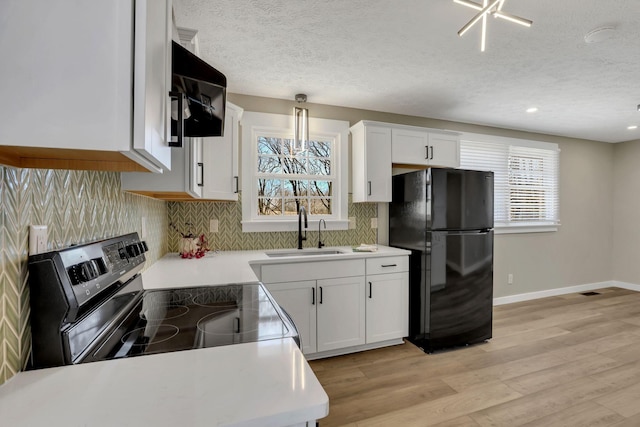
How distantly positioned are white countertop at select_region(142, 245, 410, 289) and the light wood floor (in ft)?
2.97

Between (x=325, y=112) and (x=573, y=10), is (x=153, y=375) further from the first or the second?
(x=325, y=112)

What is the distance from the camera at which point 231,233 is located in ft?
9.80

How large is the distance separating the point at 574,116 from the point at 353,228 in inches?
118

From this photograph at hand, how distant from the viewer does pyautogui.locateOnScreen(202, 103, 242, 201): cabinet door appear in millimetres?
2338

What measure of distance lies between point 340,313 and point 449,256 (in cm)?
112

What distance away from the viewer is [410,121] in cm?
368

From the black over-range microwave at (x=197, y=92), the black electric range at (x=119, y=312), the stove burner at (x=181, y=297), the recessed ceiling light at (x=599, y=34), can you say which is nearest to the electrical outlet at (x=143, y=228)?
the black electric range at (x=119, y=312)

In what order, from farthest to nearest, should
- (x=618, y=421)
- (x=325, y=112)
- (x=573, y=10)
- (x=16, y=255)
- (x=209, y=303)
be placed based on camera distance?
(x=325, y=112), (x=618, y=421), (x=573, y=10), (x=209, y=303), (x=16, y=255)

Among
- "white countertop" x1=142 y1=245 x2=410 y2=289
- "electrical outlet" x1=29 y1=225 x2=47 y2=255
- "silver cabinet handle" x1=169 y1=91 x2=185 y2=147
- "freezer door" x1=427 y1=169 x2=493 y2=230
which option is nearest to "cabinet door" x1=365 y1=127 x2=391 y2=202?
"freezer door" x1=427 y1=169 x2=493 y2=230

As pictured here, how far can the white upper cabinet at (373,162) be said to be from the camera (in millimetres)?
3105

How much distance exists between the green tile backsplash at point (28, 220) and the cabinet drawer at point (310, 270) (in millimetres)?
1305

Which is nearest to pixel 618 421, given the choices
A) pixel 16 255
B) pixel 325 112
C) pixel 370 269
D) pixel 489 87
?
pixel 370 269

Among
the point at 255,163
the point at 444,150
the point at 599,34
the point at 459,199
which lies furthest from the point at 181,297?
the point at 444,150

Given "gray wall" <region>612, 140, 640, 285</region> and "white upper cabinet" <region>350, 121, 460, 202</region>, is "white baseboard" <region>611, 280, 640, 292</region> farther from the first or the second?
"white upper cabinet" <region>350, 121, 460, 202</region>
